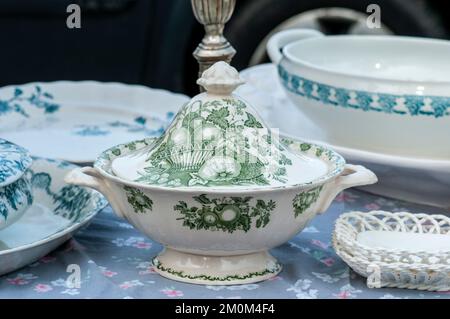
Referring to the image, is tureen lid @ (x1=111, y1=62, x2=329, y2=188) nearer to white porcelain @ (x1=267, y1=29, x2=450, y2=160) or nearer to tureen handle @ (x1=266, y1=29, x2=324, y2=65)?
white porcelain @ (x1=267, y1=29, x2=450, y2=160)

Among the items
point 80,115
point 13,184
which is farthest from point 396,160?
point 80,115

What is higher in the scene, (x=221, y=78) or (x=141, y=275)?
(x=221, y=78)

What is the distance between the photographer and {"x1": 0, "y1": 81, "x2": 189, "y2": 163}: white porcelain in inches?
52.4

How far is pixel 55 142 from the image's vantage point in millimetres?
1320

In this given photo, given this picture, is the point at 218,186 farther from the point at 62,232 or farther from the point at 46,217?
the point at 46,217

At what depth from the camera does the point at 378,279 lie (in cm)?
84

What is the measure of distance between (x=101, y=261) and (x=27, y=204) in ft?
0.32

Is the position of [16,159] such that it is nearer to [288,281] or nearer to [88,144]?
[288,281]

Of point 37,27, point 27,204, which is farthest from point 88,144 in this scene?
point 37,27

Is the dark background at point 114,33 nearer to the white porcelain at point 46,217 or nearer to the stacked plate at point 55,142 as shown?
the stacked plate at point 55,142

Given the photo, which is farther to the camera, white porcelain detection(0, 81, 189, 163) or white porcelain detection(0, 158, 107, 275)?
white porcelain detection(0, 81, 189, 163)

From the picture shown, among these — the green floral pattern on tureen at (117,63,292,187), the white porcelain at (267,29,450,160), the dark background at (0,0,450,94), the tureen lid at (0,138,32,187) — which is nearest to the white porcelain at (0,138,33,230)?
the tureen lid at (0,138,32,187)

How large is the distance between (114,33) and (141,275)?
157 centimetres

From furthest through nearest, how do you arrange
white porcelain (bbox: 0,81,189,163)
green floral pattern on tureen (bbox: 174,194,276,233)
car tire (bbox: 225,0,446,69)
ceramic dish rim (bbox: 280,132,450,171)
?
car tire (bbox: 225,0,446,69) < white porcelain (bbox: 0,81,189,163) < ceramic dish rim (bbox: 280,132,450,171) < green floral pattern on tureen (bbox: 174,194,276,233)
